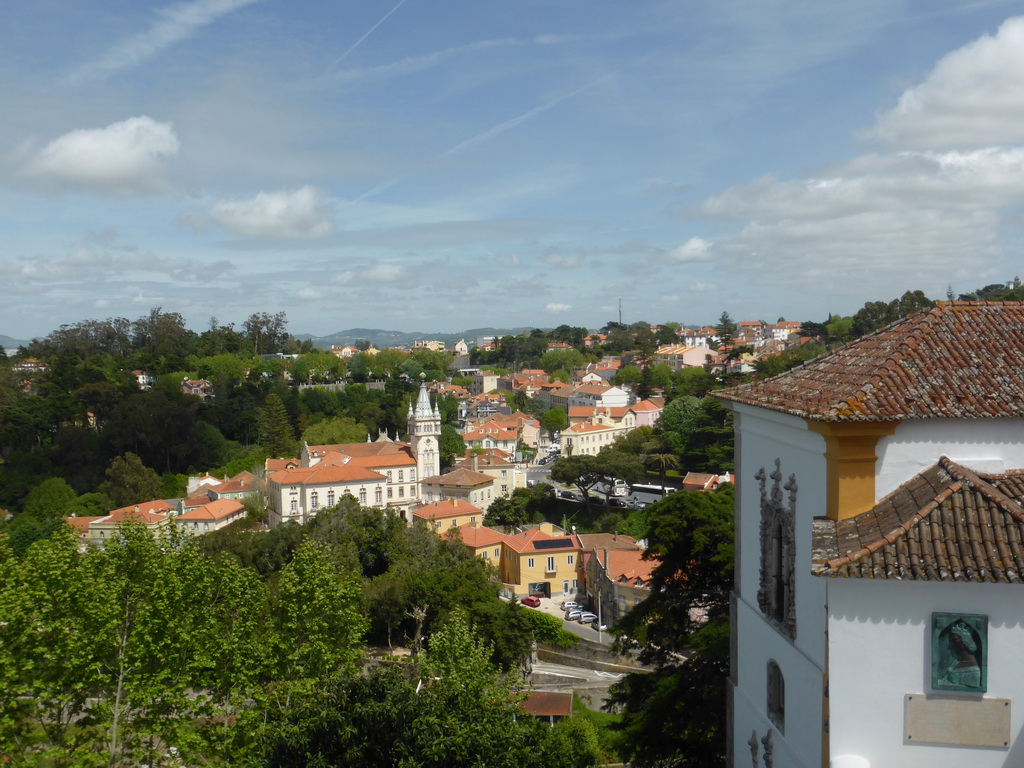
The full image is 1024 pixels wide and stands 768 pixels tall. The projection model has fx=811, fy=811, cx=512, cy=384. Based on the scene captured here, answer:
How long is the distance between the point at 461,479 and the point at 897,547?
1795 inches

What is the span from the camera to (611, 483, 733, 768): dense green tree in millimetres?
12148

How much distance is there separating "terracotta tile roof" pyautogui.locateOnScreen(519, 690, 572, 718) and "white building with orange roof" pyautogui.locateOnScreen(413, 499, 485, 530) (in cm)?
2113

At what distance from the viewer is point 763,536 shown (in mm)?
8570

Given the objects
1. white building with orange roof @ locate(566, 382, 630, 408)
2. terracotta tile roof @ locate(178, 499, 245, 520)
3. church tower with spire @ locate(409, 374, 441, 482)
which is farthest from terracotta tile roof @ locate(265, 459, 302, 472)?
white building with orange roof @ locate(566, 382, 630, 408)

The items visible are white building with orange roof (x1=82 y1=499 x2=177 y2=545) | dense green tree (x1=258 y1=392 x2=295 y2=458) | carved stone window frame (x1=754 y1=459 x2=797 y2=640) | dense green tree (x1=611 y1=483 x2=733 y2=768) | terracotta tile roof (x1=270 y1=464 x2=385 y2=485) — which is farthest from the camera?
dense green tree (x1=258 y1=392 x2=295 y2=458)

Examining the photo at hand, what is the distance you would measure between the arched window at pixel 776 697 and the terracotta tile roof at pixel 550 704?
13.4 metres

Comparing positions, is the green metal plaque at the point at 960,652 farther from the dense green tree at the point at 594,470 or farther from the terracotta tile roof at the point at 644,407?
the terracotta tile roof at the point at 644,407

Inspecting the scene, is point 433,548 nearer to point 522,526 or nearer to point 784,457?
point 522,526

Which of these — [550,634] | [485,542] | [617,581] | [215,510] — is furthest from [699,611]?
[215,510]

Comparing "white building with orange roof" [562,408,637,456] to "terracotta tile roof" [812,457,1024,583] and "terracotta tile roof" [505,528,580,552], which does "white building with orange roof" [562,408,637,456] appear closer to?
"terracotta tile roof" [505,528,580,552]

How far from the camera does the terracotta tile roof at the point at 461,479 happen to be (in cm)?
5057

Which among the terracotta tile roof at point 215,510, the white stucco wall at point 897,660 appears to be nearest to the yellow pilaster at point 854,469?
the white stucco wall at point 897,660

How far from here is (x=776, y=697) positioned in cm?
836

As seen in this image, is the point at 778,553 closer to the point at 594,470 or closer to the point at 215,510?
the point at 594,470
